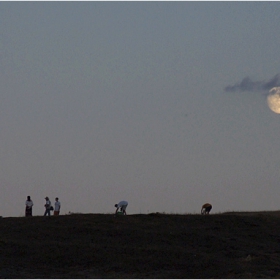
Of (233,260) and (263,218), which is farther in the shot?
(263,218)

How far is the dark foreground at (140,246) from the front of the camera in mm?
30422

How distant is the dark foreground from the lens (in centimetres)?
3042

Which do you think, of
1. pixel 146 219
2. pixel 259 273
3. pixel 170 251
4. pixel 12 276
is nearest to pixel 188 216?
pixel 146 219

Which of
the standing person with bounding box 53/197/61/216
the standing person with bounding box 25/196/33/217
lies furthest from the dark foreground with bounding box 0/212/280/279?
the standing person with bounding box 53/197/61/216

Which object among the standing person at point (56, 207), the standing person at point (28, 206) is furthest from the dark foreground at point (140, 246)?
the standing person at point (56, 207)

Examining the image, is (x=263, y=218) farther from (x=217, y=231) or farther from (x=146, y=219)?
(x=146, y=219)

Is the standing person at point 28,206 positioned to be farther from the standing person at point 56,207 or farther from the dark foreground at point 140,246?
the dark foreground at point 140,246

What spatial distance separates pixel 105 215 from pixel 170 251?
7.64 metres

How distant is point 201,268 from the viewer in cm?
3053

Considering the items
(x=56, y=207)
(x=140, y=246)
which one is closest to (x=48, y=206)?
(x=56, y=207)

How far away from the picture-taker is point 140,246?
33.4 metres

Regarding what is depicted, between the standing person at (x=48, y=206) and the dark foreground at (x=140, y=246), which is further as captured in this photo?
the standing person at (x=48, y=206)

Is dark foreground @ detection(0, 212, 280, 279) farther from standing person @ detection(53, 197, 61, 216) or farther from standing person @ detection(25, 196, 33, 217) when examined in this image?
standing person @ detection(53, 197, 61, 216)

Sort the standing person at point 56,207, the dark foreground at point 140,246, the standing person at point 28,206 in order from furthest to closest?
the standing person at point 56,207 → the standing person at point 28,206 → the dark foreground at point 140,246
